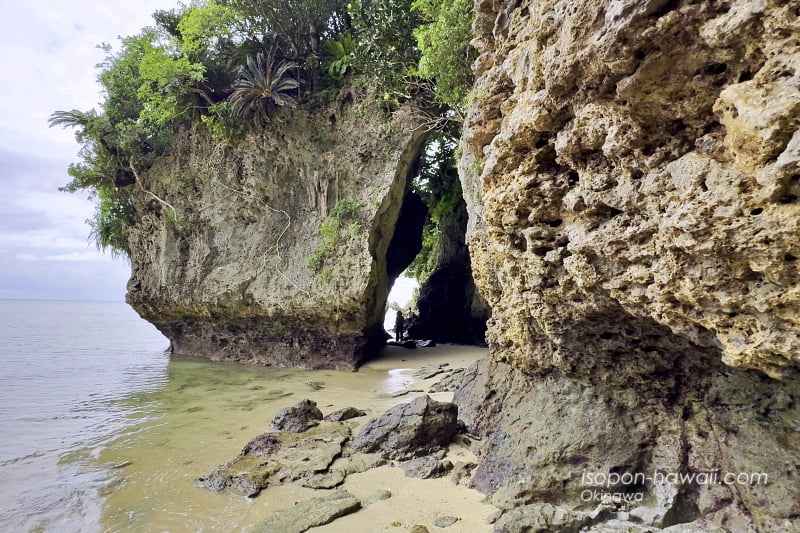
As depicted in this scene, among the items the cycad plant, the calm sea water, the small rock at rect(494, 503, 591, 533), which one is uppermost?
the cycad plant

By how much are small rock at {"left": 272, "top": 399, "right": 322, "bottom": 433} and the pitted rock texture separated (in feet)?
11.7

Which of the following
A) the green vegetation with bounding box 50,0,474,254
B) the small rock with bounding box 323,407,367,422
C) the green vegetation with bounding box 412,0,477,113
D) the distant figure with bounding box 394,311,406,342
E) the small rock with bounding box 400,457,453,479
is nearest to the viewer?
the small rock with bounding box 400,457,453,479

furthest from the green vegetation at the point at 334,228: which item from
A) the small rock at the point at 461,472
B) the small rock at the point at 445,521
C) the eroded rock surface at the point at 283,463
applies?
the small rock at the point at 445,521

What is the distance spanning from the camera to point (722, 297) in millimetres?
2461

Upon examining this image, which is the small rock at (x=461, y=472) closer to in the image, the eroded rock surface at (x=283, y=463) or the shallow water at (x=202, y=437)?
the eroded rock surface at (x=283, y=463)

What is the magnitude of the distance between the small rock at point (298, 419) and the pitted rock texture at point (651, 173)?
3566mm

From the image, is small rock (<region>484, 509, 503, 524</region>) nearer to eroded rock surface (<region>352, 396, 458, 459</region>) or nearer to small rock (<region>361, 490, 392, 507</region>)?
small rock (<region>361, 490, 392, 507</region>)

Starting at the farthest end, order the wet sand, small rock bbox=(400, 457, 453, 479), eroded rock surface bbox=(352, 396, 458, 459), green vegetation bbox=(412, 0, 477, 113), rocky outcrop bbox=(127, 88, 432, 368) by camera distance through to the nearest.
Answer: rocky outcrop bbox=(127, 88, 432, 368)
green vegetation bbox=(412, 0, 477, 113)
eroded rock surface bbox=(352, 396, 458, 459)
small rock bbox=(400, 457, 453, 479)
the wet sand

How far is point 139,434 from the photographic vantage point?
613 centimetres

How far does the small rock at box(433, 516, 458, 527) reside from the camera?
3.35 m

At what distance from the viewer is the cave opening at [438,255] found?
13.4 meters

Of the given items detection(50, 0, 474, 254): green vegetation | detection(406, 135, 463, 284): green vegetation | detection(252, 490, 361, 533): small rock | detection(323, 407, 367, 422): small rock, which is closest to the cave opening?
detection(406, 135, 463, 284): green vegetation

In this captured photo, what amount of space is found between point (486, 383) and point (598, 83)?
377 cm

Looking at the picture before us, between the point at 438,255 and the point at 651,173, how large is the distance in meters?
13.0
